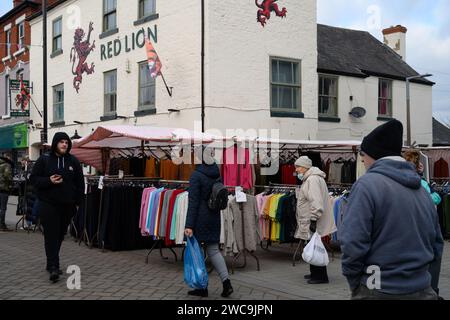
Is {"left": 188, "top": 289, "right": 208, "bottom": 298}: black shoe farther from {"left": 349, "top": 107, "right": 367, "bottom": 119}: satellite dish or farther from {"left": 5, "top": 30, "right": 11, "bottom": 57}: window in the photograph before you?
{"left": 5, "top": 30, "right": 11, "bottom": 57}: window

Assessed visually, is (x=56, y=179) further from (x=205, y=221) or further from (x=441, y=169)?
(x=441, y=169)

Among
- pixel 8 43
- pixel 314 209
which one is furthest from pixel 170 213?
pixel 8 43

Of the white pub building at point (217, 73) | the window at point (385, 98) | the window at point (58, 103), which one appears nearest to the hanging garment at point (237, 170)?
the white pub building at point (217, 73)

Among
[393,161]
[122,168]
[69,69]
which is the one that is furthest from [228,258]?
[69,69]

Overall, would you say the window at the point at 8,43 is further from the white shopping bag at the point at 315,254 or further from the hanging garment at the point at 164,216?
the white shopping bag at the point at 315,254

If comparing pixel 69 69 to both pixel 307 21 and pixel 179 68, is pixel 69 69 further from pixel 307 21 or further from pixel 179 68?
pixel 307 21

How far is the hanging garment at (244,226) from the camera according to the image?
7.75 metres

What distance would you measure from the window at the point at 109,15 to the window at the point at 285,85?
18.6 ft

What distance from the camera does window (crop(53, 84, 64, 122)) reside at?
20.8m

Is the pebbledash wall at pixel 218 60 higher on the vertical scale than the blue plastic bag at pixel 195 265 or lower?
higher

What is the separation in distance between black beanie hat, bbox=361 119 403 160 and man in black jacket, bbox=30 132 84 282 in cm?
483

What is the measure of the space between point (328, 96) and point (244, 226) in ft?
37.0

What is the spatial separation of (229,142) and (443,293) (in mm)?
4675

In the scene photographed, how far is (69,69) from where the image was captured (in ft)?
65.5
